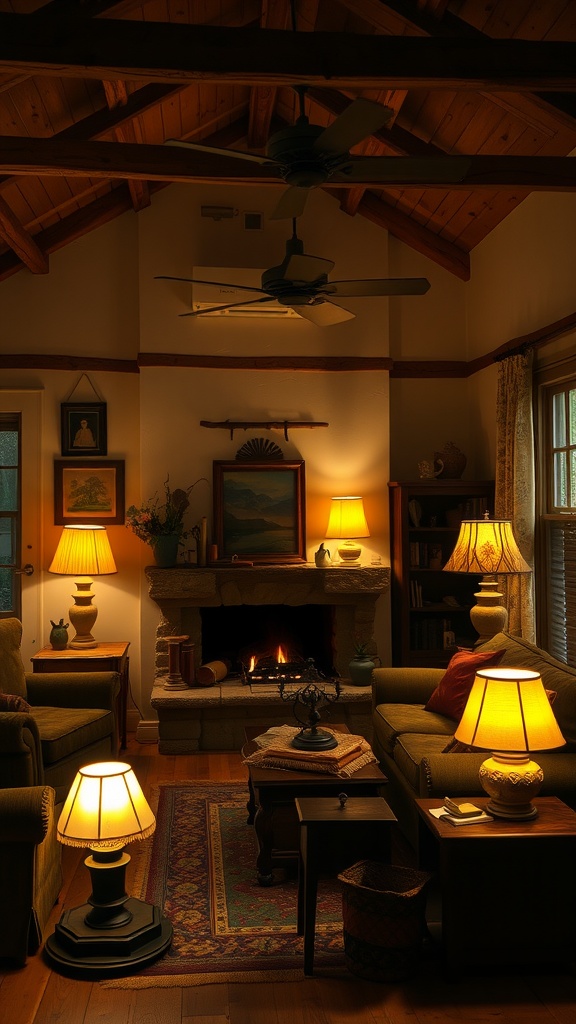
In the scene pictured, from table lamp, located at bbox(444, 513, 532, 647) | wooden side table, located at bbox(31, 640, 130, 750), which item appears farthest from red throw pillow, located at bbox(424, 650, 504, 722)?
wooden side table, located at bbox(31, 640, 130, 750)

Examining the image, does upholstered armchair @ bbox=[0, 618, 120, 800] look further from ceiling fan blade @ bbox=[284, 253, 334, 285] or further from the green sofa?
ceiling fan blade @ bbox=[284, 253, 334, 285]

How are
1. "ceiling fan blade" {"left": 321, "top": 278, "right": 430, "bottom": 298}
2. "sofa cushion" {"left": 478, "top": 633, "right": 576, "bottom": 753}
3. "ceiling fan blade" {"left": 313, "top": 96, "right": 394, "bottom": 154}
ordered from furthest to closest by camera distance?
"ceiling fan blade" {"left": 321, "top": 278, "right": 430, "bottom": 298}, "sofa cushion" {"left": 478, "top": 633, "right": 576, "bottom": 753}, "ceiling fan blade" {"left": 313, "top": 96, "right": 394, "bottom": 154}

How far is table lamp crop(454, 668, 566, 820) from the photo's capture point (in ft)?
9.76

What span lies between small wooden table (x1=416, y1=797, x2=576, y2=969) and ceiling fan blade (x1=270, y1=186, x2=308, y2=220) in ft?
8.00

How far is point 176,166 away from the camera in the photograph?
15.6 ft

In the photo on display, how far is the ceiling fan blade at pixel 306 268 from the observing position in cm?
388

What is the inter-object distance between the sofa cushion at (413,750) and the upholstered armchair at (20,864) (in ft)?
5.14

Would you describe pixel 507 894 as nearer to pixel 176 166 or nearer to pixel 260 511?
pixel 176 166

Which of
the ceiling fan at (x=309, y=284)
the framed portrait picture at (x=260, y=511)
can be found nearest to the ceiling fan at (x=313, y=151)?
the ceiling fan at (x=309, y=284)

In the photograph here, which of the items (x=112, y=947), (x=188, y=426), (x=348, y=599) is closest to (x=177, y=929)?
(x=112, y=947)

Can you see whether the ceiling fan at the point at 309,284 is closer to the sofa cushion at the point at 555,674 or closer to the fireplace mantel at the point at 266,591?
the sofa cushion at the point at 555,674

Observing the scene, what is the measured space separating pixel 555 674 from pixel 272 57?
2.79 metres

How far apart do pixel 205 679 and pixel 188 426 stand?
1.87m

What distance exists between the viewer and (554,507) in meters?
5.56
